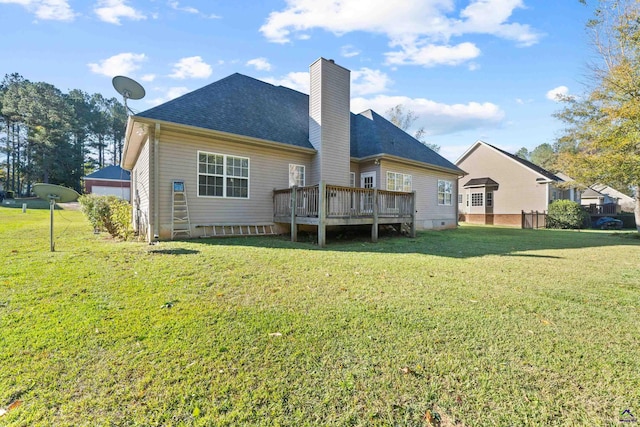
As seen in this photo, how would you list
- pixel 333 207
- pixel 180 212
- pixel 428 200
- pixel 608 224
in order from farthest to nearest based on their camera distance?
pixel 608 224 → pixel 428 200 → pixel 333 207 → pixel 180 212

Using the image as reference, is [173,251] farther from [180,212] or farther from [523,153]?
[523,153]

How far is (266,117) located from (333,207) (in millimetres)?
4652

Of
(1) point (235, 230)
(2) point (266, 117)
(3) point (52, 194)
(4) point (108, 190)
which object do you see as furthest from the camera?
(4) point (108, 190)

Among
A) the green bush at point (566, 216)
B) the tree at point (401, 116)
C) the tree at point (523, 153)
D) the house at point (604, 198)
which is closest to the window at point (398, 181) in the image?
the green bush at point (566, 216)

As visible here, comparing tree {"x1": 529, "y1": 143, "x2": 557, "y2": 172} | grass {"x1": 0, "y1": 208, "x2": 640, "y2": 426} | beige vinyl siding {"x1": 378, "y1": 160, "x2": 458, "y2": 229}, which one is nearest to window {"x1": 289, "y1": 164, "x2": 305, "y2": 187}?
beige vinyl siding {"x1": 378, "y1": 160, "x2": 458, "y2": 229}

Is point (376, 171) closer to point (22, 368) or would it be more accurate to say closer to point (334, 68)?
point (334, 68)

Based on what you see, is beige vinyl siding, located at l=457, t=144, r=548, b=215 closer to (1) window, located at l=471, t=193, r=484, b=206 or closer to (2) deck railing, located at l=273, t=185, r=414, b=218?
(1) window, located at l=471, t=193, r=484, b=206

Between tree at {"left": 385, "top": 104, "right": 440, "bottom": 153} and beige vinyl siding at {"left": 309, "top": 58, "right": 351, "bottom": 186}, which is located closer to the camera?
beige vinyl siding at {"left": 309, "top": 58, "right": 351, "bottom": 186}

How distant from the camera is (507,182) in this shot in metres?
23.5

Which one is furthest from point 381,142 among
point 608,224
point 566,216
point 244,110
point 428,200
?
point 608,224

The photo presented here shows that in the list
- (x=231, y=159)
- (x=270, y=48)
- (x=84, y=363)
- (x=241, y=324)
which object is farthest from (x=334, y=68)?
(x=84, y=363)

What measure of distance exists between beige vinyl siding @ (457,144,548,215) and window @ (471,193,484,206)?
343 millimetres

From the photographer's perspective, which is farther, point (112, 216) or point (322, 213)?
point (112, 216)

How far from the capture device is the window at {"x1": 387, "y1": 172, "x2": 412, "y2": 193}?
13.1m
